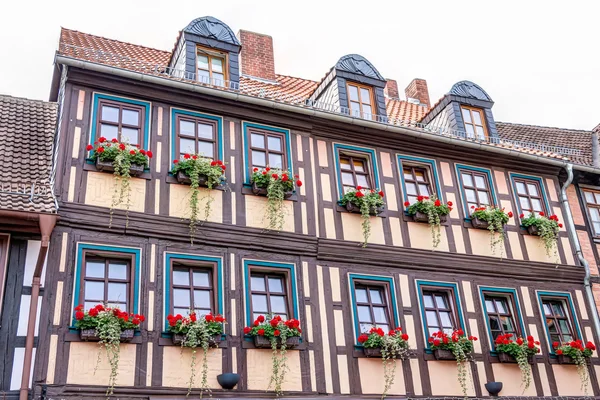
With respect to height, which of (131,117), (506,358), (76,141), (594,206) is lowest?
(506,358)

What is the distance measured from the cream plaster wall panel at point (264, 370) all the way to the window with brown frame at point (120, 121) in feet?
13.6

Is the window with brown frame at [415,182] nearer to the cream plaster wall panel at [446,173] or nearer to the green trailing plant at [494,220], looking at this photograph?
the cream plaster wall panel at [446,173]

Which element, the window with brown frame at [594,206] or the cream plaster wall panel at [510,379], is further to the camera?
the window with brown frame at [594,206]

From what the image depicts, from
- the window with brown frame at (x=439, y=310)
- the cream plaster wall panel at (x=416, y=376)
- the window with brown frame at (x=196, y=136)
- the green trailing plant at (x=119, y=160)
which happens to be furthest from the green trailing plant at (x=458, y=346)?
the green trailing plant at (x=119, y=160)

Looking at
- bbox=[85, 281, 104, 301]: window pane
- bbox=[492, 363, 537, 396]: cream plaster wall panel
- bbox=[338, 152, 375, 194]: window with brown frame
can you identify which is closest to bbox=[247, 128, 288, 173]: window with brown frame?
bbox=[338, 152, 375, 194]: window with brown frame

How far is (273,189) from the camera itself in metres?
12.4

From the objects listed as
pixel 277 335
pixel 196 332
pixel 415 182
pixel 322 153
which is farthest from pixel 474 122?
pixel 196 332

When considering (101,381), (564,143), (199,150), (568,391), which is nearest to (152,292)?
(101,381)

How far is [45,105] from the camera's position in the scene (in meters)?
13.8

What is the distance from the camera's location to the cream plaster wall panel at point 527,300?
14211mm

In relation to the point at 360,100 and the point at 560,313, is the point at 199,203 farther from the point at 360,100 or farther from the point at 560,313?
the point at 560,313

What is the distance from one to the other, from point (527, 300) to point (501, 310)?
609 millimetres

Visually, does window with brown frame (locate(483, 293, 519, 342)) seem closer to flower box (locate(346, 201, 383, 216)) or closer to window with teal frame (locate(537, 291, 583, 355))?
window with teal frame (locate(537, 291, 583, 355))

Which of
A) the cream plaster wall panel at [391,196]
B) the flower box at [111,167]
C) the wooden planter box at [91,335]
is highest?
the cream plaster wall panel at [391,196]
